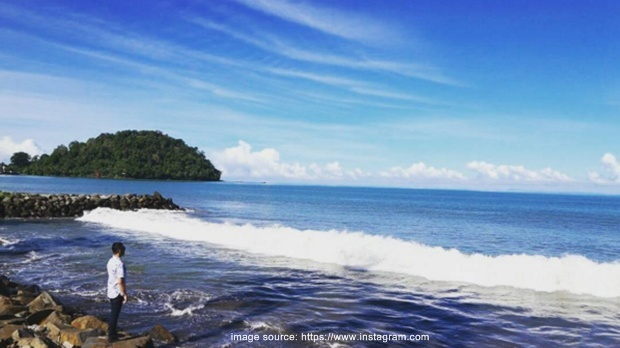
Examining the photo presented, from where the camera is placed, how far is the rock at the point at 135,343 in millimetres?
8805

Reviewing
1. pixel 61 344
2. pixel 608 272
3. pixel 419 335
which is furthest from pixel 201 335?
pixel 608 272

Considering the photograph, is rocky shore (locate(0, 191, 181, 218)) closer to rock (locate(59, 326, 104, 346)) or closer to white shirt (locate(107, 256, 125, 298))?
rock (locate(59, 326, 104, 346))

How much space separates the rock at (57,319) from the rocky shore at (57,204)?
3567cm

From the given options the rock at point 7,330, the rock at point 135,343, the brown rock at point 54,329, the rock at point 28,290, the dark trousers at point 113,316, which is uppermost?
the dark trousers at point 113,316

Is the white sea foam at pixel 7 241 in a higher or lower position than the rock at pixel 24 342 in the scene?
lower

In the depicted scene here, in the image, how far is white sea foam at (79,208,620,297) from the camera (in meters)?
17.7

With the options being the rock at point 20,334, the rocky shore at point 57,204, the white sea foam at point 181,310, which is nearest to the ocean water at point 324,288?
the white sea foam at point 181,310

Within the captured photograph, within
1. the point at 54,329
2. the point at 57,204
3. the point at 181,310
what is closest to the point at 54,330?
the point at 54,329

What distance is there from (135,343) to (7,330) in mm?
2786

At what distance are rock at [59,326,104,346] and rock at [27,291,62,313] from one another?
1.85 metres

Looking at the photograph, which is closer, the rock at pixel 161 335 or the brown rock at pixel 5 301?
the rock at pixel 161 335

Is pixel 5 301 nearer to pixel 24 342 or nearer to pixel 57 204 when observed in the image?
pixel 24 342

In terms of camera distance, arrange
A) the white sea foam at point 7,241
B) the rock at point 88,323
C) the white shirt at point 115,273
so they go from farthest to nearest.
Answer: the white sea foam at point 7,241 → the rock at point 88,323 → the white shirt at point 115,273

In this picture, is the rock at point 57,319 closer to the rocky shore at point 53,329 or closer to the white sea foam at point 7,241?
the rocky shore at point 53,329
